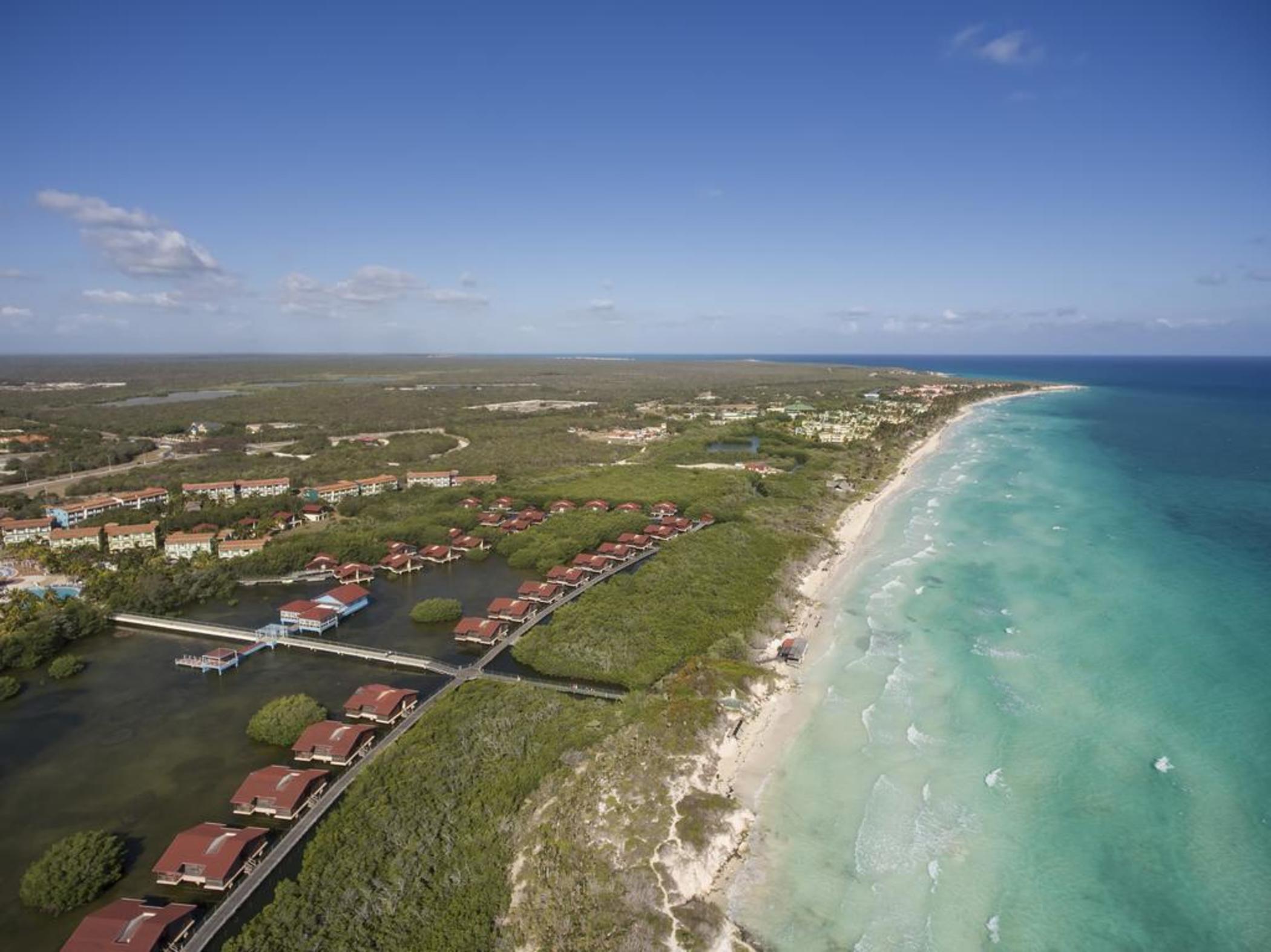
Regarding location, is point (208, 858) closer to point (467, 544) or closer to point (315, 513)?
point (467, 544)

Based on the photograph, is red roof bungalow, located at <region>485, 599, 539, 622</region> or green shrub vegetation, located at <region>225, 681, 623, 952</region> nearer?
green shrub vegetation, located at <region>225, 681, 623, 952</region>

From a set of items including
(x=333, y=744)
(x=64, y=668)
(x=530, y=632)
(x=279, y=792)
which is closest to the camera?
(x=279, y=792)

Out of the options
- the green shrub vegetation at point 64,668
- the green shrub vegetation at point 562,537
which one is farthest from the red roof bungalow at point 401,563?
the green shrub vegetation at point 64,668

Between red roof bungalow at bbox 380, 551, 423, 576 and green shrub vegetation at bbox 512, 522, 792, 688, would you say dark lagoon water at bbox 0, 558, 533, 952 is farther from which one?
red roof bungalow at bbox 380, 551, 423, 576

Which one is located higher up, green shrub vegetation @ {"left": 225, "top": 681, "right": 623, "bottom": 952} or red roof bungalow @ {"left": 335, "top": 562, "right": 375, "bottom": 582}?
red roof bungalow @ {"left": 335, "top": 562, "right": 375, "bottom": 582}

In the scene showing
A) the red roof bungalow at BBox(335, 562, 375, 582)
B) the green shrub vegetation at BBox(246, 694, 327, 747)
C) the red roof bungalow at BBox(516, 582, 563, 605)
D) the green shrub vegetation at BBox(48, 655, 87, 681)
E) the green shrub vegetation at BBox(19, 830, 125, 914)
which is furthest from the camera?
the red roof bungalow at BBox(335, 562, 375, 582)

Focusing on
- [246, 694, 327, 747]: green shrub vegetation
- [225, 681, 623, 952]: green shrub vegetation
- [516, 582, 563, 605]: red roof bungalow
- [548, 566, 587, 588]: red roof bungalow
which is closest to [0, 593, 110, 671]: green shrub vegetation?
[246, 694, 327, 747]: green shrub vegetation

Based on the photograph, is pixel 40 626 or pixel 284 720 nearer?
pixel 284 720

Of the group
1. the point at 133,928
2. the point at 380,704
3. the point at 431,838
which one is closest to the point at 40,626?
the point at 380,704
